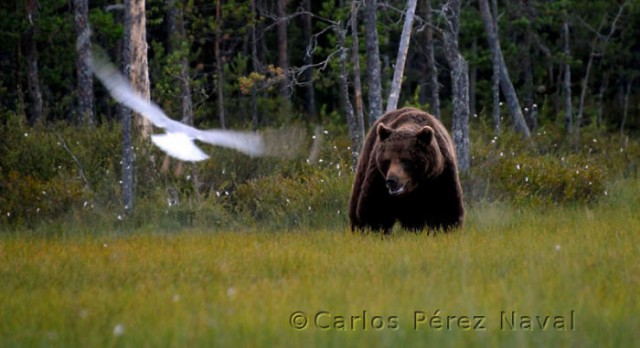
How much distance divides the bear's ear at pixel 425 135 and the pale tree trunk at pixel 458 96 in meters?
5.24

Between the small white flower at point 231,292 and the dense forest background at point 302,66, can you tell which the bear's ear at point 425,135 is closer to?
the small white flower at point 231,292

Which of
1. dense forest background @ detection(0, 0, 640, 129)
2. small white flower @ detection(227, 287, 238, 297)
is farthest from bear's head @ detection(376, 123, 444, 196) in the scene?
dense forest background @ detection(0, 0, 640, 129)

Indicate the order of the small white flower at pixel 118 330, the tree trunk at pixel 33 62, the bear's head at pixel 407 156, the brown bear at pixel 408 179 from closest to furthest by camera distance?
the small white flower at pixel 118 330 → the bear's head at pixel 407 156 → the brown bear at pixel 408 179 → the tree trunk at pixel 33 62

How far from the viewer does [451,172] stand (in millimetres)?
10414

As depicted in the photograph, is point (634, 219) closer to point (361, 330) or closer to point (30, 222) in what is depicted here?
point (361, 330)

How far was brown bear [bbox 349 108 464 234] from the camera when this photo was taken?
391 inches

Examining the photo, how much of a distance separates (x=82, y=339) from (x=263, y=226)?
7797 mm

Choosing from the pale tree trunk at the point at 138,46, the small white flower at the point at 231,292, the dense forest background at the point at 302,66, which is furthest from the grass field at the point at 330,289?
the dense forest background at the point at 302,66

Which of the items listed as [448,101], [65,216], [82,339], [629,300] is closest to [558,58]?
[448,101]

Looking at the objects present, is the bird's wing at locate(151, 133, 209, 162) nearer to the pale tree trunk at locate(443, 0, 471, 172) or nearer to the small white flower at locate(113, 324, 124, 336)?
the small white flower at locate(113, 324, 124, 336)

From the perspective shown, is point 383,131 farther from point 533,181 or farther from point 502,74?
point 502,74

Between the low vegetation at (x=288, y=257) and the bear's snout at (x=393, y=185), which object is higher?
the bear's snout at (x=393, y=185)

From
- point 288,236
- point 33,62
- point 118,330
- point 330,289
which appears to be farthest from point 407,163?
point 33,62

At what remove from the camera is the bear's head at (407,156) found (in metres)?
9.83
